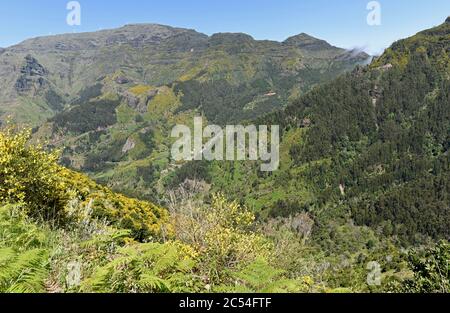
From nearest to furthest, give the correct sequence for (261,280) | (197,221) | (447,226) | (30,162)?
(261,280) → (197,221) → (30,162) → (447,226)

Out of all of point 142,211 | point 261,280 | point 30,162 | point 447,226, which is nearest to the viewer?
point 261,280

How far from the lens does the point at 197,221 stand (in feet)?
67.3

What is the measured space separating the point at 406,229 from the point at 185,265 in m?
209

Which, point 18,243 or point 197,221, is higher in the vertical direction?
point 18,243
